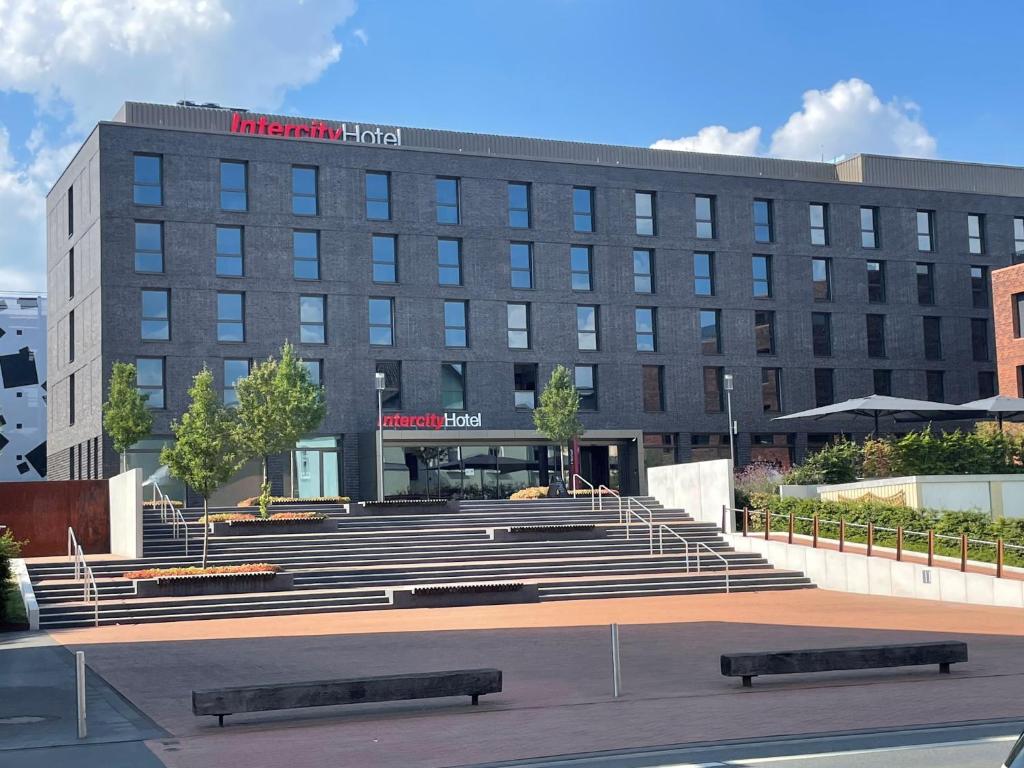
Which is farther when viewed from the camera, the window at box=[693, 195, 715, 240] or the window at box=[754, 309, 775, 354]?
the window at box=[754, 309, 775, 354]

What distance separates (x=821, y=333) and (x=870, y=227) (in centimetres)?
545

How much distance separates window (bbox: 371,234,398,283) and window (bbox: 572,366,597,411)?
832 cm

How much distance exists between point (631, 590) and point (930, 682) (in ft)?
46.0

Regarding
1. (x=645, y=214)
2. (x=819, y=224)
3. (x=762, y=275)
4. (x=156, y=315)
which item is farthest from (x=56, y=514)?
(x=819, y=224)

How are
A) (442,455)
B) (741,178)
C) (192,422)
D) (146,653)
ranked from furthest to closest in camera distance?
(741,178), (442,455), (192,422), (146,653)

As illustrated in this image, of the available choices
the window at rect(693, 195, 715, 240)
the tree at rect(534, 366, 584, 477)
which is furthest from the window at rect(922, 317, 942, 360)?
the tree at rect(534, 366, 584, 477)

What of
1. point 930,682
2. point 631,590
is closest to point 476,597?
point 631,590

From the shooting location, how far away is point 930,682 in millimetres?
14484

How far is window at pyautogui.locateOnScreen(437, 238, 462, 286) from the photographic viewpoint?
2005 inches

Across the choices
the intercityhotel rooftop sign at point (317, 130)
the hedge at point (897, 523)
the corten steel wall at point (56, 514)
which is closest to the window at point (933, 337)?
the intercityhotel rooftop sign at point (317, 130)

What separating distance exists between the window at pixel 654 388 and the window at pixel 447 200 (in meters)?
10.0

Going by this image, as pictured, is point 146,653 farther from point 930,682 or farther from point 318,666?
point 930,682

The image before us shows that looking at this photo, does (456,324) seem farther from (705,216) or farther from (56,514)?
(56,514)

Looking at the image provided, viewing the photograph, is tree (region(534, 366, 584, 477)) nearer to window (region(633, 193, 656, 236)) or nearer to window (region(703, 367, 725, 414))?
window (region(703, 367, 725, 414))
